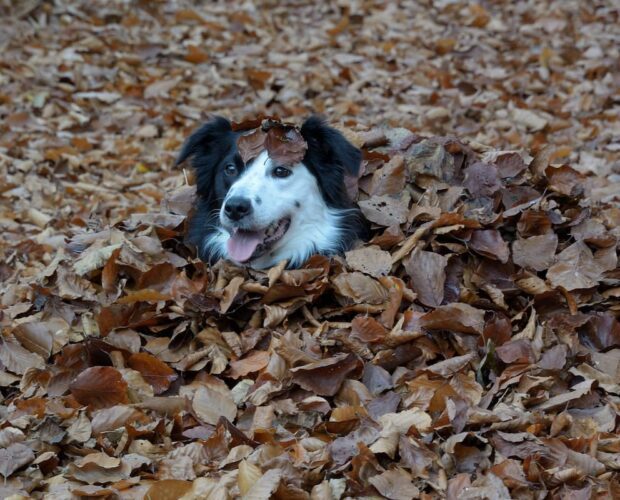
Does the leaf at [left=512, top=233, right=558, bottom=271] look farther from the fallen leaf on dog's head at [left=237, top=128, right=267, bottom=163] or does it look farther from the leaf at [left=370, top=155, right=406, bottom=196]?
the fallen leaf on dog's head at [left=237, top=128, right=267, bottom=163]

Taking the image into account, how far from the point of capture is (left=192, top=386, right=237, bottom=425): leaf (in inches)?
144

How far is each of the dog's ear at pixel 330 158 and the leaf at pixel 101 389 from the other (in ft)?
5.00

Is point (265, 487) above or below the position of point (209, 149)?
below

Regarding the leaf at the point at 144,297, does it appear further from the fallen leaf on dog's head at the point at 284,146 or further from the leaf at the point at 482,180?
the leaf at the point at 482,180

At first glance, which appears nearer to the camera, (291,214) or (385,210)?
(291,214)

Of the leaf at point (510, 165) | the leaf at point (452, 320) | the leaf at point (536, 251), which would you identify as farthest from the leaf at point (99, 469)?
the leaf at point (510, 165)

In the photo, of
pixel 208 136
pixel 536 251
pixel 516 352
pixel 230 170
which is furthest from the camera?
pixel 208 136

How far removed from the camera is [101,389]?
12.2ft

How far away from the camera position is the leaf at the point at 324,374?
3717 mm

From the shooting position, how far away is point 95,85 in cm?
873

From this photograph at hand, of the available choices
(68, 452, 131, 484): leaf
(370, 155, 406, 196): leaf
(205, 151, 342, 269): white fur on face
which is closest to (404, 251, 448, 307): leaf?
(205, 151, 342, 269): white fur on face

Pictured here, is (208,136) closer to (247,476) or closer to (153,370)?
(153,370)

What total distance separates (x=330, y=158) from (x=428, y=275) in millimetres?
843

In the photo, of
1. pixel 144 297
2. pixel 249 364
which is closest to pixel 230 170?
pixel 144 297
